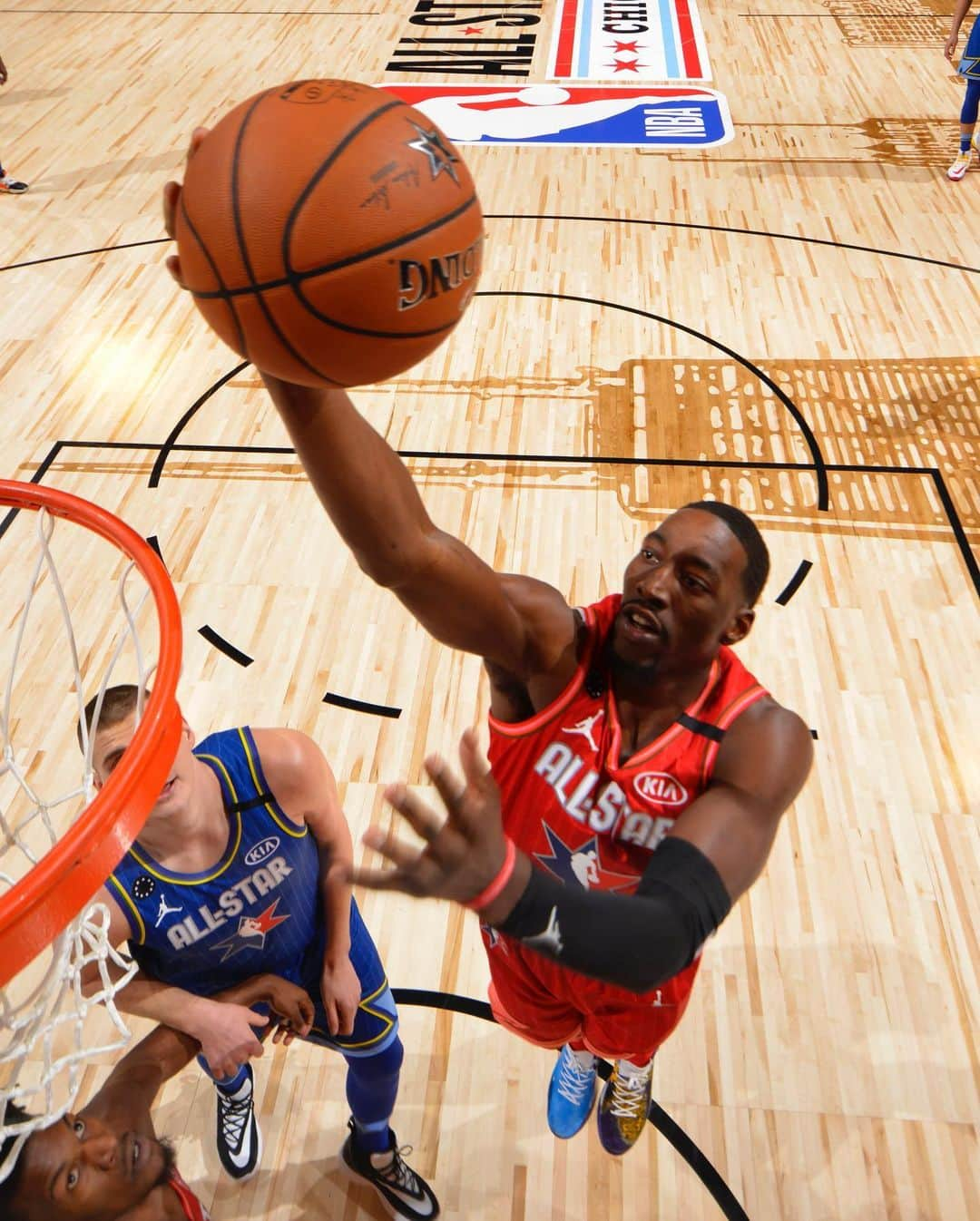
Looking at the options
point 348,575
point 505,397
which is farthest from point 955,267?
point 348,575

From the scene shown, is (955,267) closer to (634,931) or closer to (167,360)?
(167,360)

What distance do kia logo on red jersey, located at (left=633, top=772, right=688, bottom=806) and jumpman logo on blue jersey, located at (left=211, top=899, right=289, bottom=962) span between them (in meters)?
0.87

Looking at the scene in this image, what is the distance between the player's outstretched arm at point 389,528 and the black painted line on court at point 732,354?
3.38 meters

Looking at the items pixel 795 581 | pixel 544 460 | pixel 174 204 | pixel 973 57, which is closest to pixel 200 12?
pixel 973 57

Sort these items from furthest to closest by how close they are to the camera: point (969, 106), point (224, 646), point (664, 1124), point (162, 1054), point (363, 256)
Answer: point (969, 106) < point (224, 646) < point (664, 1124) < point (162, 1054) < point (363, 256)

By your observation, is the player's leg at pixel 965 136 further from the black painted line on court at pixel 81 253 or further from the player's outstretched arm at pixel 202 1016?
the player's outstretched arm at pixel 202 1016

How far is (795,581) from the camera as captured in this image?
4.38 metres

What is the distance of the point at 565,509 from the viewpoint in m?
4.75

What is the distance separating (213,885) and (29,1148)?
0.61 meters

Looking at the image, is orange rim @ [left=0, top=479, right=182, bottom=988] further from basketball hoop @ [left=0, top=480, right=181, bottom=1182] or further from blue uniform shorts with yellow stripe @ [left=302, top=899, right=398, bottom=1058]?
blue uniform shorts with yellow stripe @ [left=302, top=899, right=398, bottom=1058]

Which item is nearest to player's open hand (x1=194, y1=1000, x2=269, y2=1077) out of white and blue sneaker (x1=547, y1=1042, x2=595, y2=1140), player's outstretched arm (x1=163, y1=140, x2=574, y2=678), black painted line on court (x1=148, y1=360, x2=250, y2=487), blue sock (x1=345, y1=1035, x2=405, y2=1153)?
blue sock (x1=345, y1=1035, x2=405, y2=1153)

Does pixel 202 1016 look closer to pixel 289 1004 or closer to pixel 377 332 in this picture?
pixel 289 1004

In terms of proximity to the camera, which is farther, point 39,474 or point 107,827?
point 39,474

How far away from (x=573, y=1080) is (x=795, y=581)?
2374mm
